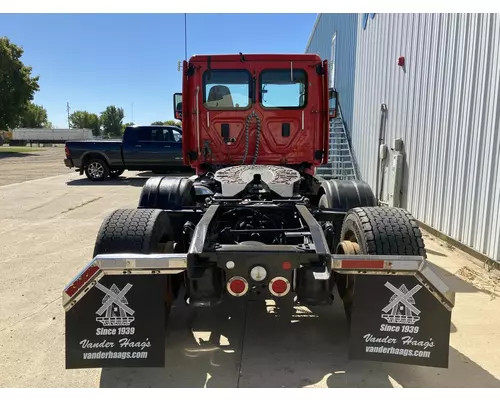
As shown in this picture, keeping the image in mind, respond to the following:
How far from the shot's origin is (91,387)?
2.62 meters

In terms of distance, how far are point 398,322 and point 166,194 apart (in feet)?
8.45

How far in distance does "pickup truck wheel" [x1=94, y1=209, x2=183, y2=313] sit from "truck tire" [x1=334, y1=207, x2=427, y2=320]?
1262 mm

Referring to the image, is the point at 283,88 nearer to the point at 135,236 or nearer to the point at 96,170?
the point at 135,236

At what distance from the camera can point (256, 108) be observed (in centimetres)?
546

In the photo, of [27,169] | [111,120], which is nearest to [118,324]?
[27,169]

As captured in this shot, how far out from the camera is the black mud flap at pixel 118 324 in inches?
98.0

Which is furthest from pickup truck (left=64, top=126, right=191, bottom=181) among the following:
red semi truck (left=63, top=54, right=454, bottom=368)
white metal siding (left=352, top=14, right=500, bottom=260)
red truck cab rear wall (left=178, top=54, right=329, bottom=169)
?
red semi truck (left=63, top=54, right=454, bottom=368)

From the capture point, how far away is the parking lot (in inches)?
106

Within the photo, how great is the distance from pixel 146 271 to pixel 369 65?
9.19 m

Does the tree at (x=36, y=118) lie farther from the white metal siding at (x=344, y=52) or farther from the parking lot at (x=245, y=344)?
the parking lot at (x=245, y=344)

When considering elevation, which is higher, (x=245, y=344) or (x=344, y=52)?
(x=344, y=52)

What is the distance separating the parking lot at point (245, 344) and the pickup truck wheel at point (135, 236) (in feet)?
1.64

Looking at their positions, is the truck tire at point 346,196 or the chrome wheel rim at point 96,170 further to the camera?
the chrome wheel rim at point 96,170

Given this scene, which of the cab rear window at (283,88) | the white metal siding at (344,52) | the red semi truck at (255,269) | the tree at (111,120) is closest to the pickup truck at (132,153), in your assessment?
the white metal siding at (344,52)
